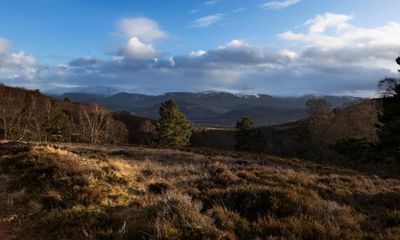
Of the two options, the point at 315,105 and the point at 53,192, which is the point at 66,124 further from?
the point at 53,192

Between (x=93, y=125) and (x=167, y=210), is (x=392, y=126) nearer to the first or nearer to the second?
(x=167, y=210)

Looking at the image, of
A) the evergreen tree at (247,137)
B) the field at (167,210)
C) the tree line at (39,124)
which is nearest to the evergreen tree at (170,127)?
the tree line at (39,124)

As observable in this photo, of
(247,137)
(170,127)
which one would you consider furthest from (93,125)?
(247,137)

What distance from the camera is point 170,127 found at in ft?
245

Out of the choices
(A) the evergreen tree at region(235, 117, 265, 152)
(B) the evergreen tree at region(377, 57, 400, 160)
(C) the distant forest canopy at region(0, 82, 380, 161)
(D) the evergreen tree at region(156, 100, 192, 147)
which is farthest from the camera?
(A) the evergreen tree at region(235, 117, 265, 152)

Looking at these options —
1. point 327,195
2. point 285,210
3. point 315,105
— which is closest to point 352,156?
point 315,105

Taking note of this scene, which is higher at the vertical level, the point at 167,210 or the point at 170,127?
the point at 167,210

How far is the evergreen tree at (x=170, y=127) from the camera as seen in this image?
73.9 metres

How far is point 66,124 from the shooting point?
7362cm

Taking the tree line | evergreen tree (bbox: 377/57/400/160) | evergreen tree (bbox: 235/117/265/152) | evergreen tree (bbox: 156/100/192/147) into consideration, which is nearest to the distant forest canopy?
the tree line

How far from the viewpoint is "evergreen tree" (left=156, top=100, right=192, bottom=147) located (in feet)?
243

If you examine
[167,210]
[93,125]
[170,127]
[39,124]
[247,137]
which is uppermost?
[167,210]

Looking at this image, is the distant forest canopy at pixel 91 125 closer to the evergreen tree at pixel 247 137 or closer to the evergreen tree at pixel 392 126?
the evergreen tree at pixel 247 137

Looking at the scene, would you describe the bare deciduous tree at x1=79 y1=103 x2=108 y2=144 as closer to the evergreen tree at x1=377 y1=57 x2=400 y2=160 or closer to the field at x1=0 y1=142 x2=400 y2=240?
the evergreen tree at x1=377 y1=57 x2=400 y2=160
